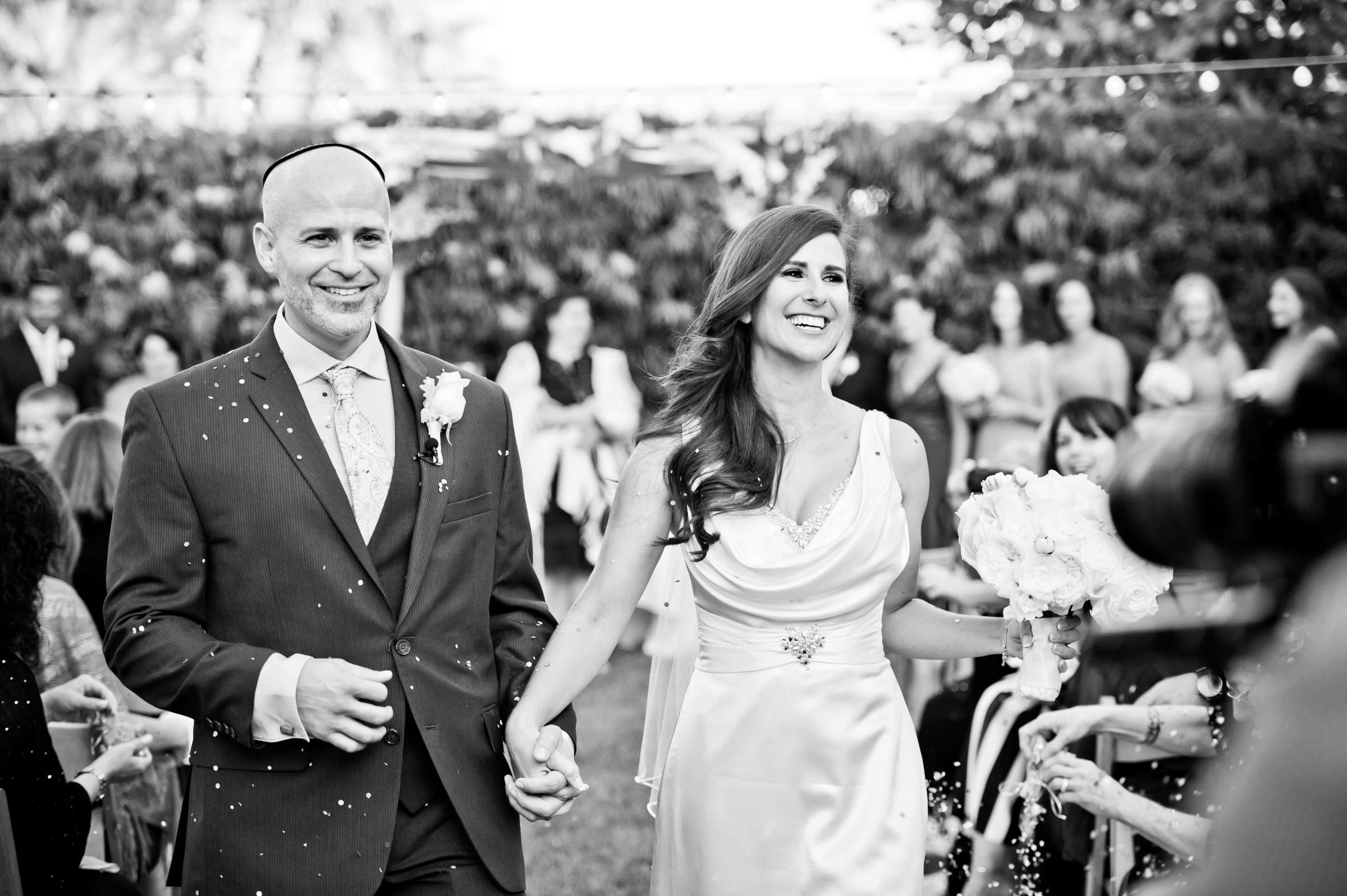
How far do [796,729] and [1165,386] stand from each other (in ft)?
16.2

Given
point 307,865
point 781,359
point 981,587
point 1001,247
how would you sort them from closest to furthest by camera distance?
point 307,865 → point 781,359 → point 981,587 → point 1001,247

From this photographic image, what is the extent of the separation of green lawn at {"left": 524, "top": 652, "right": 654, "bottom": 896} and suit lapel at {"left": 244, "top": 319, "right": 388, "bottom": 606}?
7.74ft

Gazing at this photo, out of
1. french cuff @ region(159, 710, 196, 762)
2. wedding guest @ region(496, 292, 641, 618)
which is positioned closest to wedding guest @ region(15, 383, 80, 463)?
wedding guest @ region(496, 292, 641, 618)

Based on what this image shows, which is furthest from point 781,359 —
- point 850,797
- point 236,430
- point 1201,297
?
point 1201,297

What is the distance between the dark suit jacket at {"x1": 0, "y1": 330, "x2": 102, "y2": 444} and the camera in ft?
30.7

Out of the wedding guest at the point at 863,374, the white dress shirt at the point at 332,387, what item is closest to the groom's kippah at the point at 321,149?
the white dress shirt at the point at 332,387

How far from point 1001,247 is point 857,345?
1.66m

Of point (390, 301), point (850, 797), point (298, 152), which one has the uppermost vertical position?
point (390, 301)

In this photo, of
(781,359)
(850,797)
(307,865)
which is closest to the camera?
(307,865)

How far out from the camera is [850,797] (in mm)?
3486

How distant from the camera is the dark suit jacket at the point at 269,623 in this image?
2.99 m

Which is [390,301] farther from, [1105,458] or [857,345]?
[1105,458]

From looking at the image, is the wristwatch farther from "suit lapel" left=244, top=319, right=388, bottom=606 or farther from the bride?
"suit lapel" left=244, top=319, right=388, bottom=606

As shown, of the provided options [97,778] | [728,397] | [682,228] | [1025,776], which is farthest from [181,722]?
[682,228]
